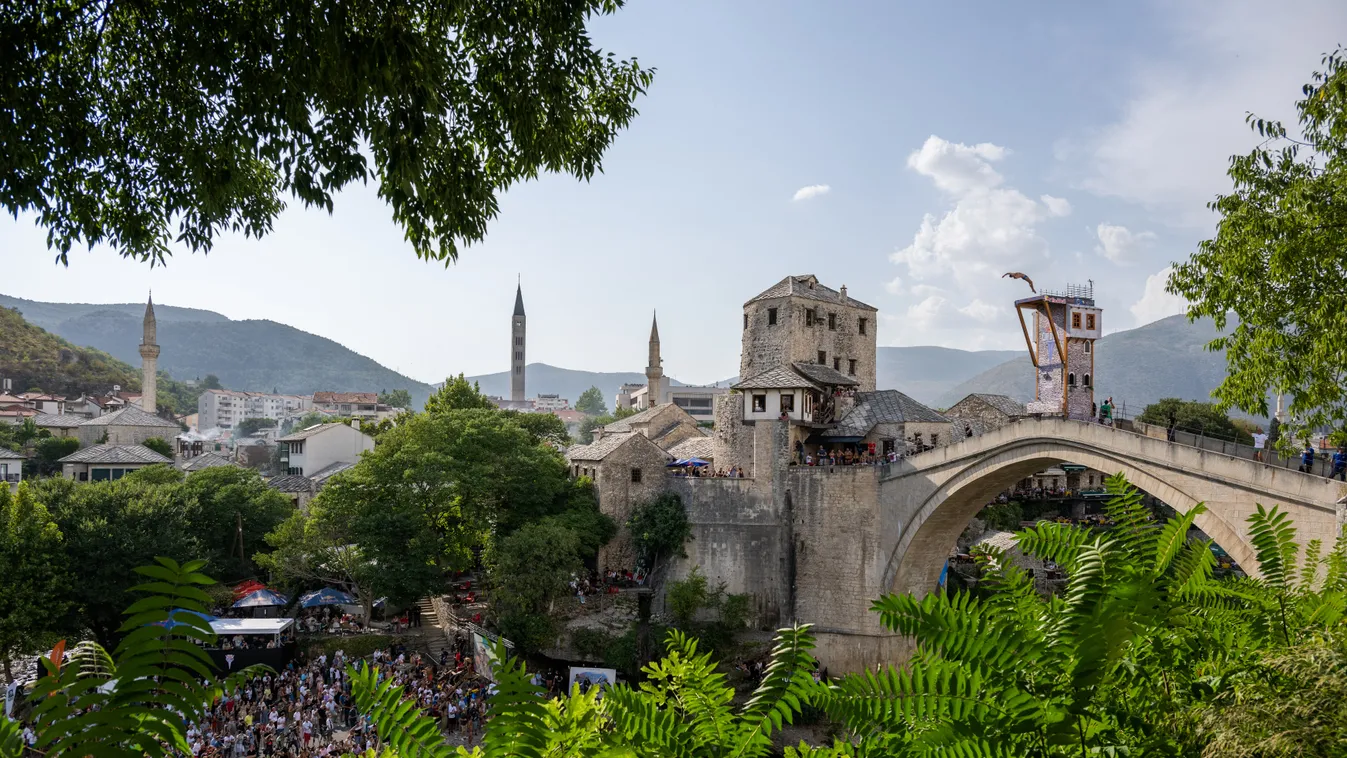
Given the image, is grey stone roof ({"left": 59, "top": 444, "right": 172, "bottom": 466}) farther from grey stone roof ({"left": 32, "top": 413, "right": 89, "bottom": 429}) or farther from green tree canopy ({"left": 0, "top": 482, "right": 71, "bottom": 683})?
green tree canopy ({"left": 0, "top": 482, "right": 71, "bottom": 683})

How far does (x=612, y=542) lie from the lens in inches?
1232

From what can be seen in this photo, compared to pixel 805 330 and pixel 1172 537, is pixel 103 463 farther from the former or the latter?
pixel 1172 537

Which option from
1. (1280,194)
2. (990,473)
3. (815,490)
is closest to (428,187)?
(1280,194)

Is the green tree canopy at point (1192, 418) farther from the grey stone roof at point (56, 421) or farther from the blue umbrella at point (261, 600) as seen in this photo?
the grey stone roof at point (56, 421)

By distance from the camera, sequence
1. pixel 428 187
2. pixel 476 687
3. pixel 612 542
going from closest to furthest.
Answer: pixel 428 187, pixel 476 687, pixel 612 542

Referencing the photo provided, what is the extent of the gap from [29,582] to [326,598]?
811 centimetres

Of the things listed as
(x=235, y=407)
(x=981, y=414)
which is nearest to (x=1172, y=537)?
(x=981, y=414)

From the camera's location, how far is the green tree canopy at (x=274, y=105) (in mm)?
5199

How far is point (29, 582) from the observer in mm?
22828

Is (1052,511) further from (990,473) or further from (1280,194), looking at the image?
(1280,194)

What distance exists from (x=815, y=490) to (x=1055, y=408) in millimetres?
11840

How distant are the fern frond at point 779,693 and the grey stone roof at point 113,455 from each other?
50941 millimetres

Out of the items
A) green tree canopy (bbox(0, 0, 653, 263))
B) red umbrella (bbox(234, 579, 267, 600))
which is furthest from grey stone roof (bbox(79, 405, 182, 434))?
green tree canopy (bbox(0, 0, 653, 263))

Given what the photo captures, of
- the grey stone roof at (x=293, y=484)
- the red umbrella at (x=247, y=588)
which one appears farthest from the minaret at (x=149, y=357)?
the red umbrella at (x=247, y=588)
